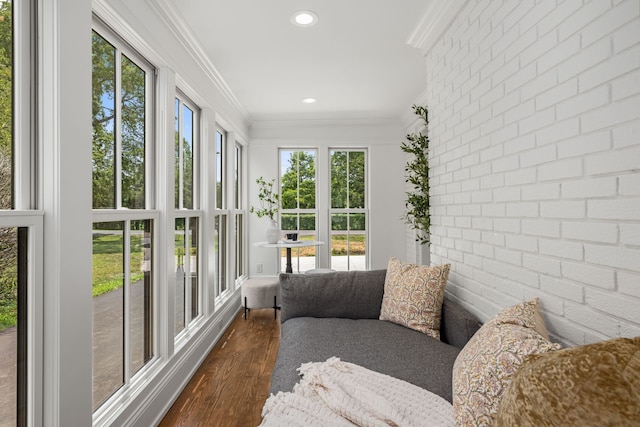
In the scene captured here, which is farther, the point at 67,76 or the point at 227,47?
the point at 227,47

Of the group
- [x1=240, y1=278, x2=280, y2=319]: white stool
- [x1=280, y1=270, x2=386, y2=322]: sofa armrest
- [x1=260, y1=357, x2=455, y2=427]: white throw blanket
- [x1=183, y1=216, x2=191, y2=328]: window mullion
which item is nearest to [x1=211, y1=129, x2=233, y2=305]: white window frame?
[x1=240, y1=278, x2=280, y2=319]: white stool

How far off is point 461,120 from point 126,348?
2.32m

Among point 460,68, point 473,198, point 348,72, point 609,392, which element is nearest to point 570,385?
point 609,392

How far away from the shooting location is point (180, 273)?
2754 millimetres

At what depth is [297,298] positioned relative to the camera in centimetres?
265

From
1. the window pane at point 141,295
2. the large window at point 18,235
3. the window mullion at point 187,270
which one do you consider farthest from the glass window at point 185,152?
the large window at point 18,235

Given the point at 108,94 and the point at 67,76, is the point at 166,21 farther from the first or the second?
the point at 67,76

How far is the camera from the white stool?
13.1 ft

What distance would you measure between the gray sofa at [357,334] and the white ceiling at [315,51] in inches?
71.0

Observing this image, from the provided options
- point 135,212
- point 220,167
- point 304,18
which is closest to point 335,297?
point 135,212

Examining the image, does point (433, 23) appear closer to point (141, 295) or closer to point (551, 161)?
point (551, 161)

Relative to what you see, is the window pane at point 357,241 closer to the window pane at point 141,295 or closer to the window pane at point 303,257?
the window pane at point 303,257

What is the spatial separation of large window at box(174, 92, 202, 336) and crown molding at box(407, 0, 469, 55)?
1859 mm

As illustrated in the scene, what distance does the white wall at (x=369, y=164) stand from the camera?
5.23 m
